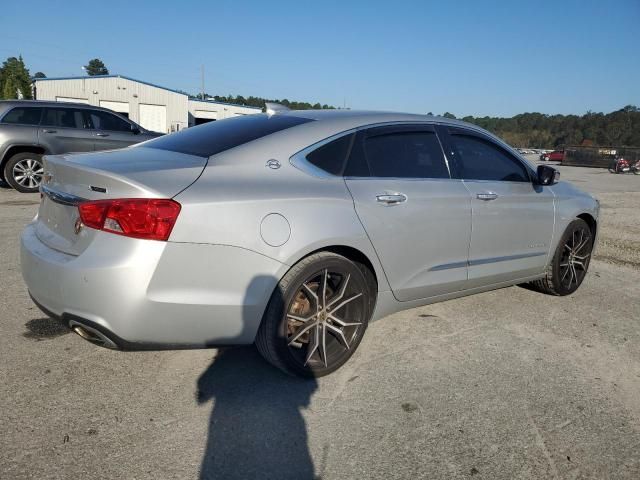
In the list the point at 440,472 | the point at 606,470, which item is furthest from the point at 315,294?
the point at 606,470

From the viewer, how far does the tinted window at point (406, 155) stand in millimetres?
3078

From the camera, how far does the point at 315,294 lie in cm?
272

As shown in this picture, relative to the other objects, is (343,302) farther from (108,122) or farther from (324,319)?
(108,122)

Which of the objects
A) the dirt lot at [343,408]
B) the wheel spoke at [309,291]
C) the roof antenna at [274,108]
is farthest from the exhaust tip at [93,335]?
the roof antenna at [274,108]

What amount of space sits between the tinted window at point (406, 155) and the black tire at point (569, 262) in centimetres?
164

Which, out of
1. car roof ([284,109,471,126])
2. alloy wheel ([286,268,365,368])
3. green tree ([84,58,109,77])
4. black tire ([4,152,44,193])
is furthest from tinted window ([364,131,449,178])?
green tree ([84,58,109,77])

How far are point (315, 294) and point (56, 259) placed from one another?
1.32m

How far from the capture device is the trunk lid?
7.31 ft

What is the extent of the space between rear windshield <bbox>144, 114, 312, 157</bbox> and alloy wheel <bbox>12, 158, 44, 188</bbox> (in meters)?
7.04

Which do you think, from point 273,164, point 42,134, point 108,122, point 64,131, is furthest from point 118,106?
point 273,164

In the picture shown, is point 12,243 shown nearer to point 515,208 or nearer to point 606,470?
point 515,208

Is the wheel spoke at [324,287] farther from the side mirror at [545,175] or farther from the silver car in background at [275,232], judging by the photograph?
the side mirror at [545,175]

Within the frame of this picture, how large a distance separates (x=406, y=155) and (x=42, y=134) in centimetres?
802

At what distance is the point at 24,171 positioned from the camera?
8.94 m
